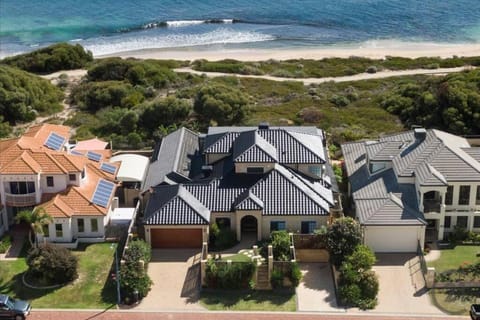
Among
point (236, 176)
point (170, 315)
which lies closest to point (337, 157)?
point (236, 176)

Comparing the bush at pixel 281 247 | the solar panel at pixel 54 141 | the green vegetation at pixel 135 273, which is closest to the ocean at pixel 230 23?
the solar panel at pixel 54 141

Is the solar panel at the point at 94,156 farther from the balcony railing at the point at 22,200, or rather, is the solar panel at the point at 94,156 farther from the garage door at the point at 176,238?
the garage door at the point at 176,238

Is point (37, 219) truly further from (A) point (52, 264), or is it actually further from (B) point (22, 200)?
(A) point (52, 264)

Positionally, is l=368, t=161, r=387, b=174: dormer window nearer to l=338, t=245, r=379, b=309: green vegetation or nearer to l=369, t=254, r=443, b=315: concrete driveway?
l=369, t=254, r=443, b=315: concrete driveway

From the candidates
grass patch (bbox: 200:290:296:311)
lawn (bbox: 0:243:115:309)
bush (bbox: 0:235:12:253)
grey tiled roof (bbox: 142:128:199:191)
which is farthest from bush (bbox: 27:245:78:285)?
grey tiled roof (bbox: 142:128:199:191)

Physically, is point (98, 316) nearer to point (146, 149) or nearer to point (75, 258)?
point (75, 258)
